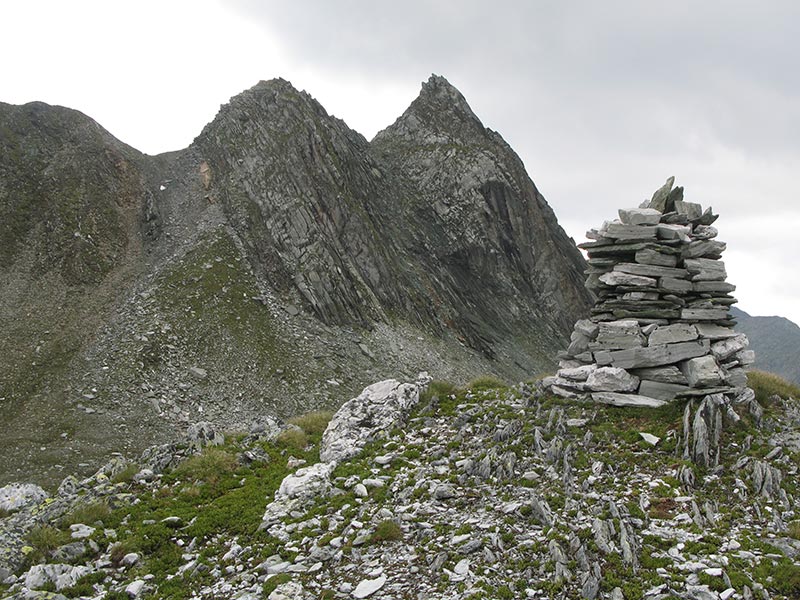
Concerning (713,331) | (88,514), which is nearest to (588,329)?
(713,331)

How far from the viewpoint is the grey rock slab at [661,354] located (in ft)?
60.8

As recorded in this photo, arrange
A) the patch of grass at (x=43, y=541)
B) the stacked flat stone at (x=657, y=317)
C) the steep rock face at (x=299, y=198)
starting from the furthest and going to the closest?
the steep rock face at (x=299, y=198) → the stacked flat stone at (x=657, y=317) → the patch of grass at (x=43, y=541)

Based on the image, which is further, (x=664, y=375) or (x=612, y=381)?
(x=612, y=381)

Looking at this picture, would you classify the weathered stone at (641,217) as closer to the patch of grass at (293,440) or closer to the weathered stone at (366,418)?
the weathered stone at (366,418)

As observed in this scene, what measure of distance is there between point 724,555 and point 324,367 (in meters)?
42.0

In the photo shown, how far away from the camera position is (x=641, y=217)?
2072cm

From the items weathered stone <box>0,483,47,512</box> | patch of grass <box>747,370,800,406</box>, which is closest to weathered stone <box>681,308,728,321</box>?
patch of grass <box>747,370,800,406</box>

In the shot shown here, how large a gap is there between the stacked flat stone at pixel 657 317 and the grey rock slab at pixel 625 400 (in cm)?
3

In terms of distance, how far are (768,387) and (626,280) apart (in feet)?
21.3

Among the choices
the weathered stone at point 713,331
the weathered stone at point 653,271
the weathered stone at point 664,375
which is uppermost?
the weathered stone at point 653,271

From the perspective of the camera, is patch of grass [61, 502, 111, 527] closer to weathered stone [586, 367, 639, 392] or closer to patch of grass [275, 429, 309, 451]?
patch of grass [275, 429, 309, 451]

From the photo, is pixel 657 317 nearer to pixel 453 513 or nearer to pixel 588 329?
pixel 588 329

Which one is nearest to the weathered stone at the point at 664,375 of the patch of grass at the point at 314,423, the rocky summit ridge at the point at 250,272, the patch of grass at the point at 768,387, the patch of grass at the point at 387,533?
the patch of grass at the point at 768,387

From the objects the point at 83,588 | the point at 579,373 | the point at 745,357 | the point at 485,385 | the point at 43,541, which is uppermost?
the point at 745,357
